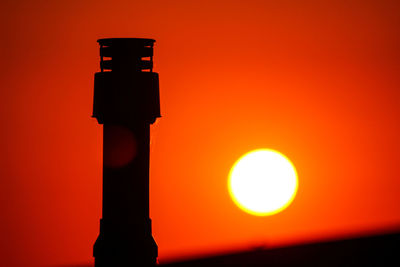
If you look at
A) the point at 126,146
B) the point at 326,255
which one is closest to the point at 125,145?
the point at 126,146

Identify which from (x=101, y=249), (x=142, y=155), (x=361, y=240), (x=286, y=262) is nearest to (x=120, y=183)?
(x=142, y=155)

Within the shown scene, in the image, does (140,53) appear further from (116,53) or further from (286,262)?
(286,262)

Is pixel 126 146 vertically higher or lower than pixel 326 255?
higher

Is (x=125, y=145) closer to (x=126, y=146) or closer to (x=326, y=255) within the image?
(x=126, y=146)

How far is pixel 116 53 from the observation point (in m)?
7.45

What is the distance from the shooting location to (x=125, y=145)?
7.48 meters

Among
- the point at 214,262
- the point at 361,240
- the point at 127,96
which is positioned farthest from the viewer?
the point at 361,240

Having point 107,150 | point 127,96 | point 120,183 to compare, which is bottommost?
point 120,183

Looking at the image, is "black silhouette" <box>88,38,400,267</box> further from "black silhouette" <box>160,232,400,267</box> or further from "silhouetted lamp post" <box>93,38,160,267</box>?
"black silhouette" <box>160,232,400,267</box>

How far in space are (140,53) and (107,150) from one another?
1.40m

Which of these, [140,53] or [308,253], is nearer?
[140,53]

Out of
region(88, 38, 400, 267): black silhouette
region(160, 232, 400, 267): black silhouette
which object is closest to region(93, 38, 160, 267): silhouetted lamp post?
region(88, 38, 400, 267): black silhouette

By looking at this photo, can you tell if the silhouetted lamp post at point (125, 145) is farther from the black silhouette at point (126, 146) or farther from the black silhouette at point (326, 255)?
the black silhouette at point (326, 255)

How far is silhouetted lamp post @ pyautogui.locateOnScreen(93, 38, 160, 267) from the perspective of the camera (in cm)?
739
